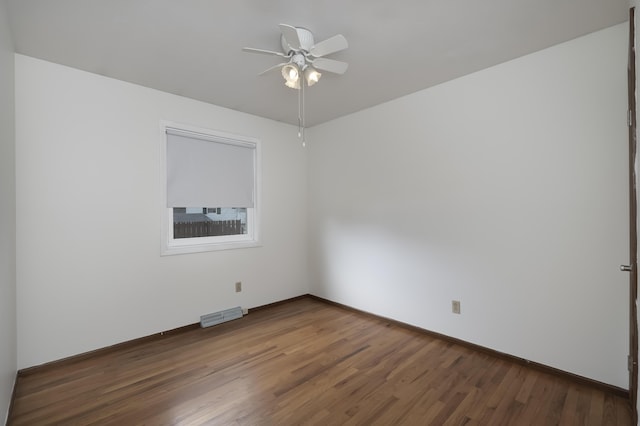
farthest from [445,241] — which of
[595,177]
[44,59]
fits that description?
[44,59]

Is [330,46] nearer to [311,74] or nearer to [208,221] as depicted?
[311,74]

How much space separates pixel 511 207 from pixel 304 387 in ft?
7.15

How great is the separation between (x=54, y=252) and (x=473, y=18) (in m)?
3.61

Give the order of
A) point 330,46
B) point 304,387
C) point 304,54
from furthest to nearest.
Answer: point 304,387 → point 304,54 → point 330,46

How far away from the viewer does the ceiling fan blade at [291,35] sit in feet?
5.50

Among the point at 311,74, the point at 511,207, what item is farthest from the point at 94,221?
the point at 511,207

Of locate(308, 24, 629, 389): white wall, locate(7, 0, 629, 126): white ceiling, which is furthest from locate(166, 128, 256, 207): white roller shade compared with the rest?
locate(308, 24, 629, 389): white wall

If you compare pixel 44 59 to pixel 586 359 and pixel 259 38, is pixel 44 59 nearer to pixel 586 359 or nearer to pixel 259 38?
pixel 259 38

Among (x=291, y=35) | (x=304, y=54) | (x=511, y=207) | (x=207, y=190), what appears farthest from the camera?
(x=207, y=190)

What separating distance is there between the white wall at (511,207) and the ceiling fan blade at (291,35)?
166 centimetres

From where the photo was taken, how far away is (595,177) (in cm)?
210

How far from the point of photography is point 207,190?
11.3 ft

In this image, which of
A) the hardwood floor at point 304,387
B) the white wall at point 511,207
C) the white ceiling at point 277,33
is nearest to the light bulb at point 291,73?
the white ceiling at point 277,33

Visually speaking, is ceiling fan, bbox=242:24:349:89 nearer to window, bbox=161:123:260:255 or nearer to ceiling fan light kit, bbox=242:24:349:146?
ceiling fan light kit, bbox=242:24:349:146
